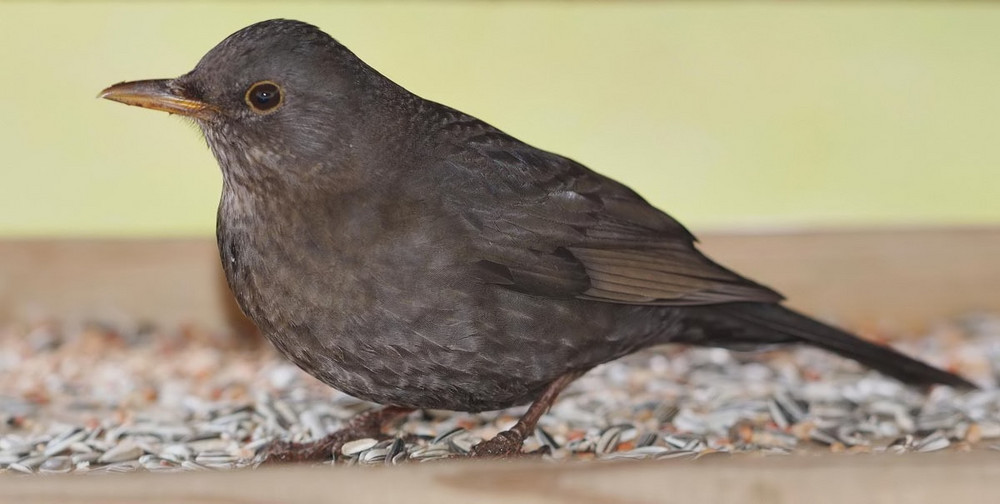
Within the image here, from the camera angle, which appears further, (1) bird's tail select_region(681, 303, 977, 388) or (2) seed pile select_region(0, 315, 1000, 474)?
(1) bird's tail select_region(681, 303, 977, 388)

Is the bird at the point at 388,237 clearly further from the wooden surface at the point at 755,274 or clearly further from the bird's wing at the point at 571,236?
the wooden surface at the point at 755,274

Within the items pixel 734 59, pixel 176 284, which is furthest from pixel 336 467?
pixel 734 59

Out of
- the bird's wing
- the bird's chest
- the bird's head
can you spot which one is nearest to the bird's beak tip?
the bird's head

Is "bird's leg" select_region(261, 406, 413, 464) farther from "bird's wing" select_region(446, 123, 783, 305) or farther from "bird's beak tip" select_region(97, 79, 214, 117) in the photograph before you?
"bird's beak tip" select_region(97, 79, 214, 117)

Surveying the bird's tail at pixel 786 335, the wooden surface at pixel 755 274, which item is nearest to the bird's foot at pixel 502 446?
the bird's tail at pixel 786 335

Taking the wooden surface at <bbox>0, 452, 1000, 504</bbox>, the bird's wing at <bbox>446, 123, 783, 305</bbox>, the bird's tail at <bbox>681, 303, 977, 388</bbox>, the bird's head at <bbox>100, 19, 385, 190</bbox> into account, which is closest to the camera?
the wooden surface at <bbox>0, 452, 1000, 504</bbox>

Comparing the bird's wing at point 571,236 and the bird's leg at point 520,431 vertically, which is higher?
the bird's wing at point 571,236

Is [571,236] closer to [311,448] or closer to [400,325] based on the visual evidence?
[400,325]

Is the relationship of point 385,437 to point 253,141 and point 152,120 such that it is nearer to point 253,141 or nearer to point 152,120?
point 253,141
